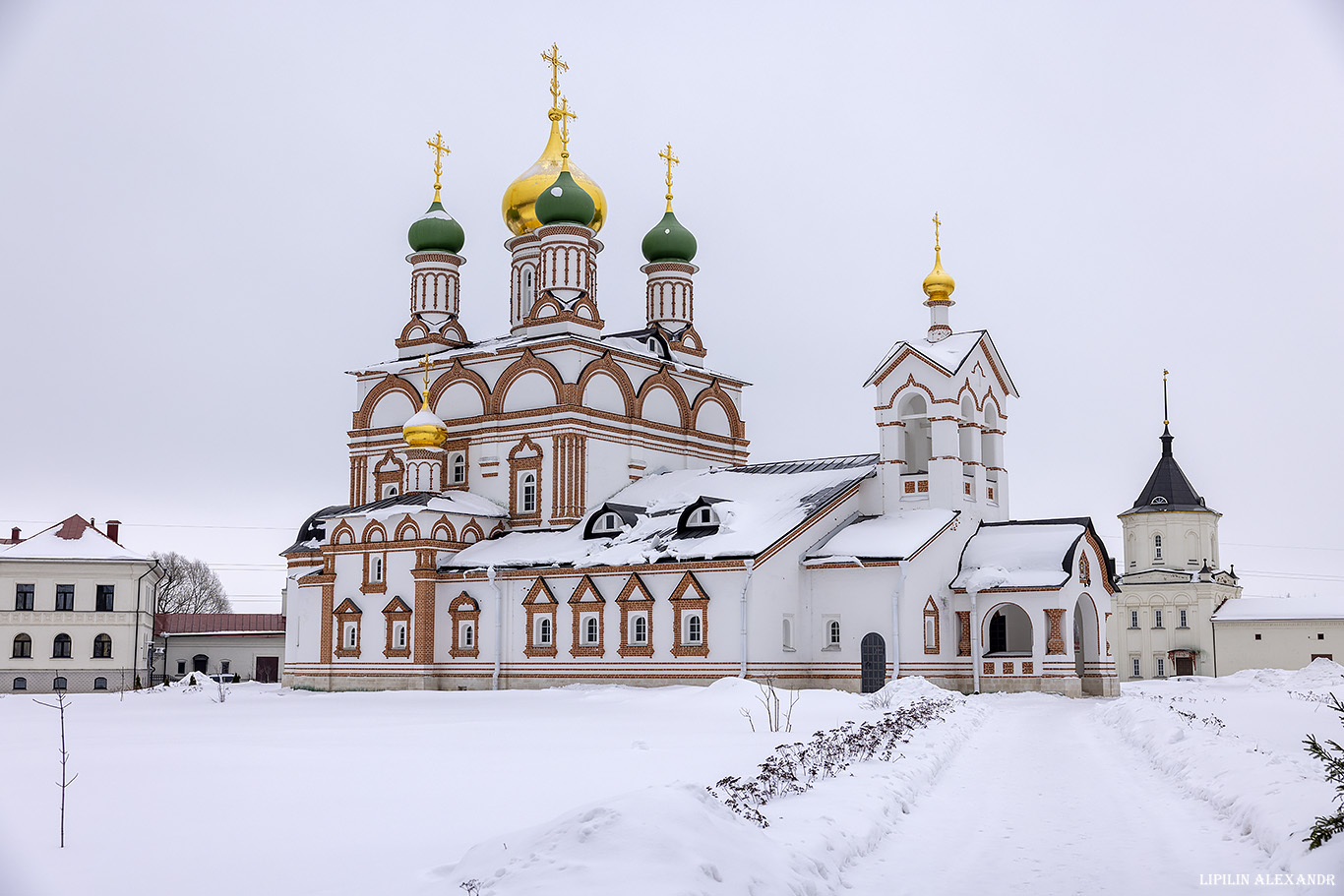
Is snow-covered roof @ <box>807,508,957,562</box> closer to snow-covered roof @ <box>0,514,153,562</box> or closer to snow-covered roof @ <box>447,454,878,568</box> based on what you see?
snow-covered roof @ <box>447,454,878,568</box>

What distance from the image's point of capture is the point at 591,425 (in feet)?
124

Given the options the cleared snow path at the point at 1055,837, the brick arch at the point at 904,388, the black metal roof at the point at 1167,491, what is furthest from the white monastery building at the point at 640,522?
the black metal roof at the point at 1167,491

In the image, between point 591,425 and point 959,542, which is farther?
point 591,425

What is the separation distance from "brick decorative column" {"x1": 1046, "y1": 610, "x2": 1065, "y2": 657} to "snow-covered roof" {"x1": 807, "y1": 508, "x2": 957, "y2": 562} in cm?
324

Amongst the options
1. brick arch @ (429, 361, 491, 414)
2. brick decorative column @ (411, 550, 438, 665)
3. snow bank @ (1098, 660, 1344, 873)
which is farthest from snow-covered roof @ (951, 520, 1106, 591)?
brick arch @ (429, 361, 491, 414)

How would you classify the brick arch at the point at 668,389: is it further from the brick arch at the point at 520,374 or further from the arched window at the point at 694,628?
the arched window at the point at 694,628

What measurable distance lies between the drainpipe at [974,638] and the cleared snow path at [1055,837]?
16.5 meters

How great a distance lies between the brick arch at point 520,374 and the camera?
124 feet

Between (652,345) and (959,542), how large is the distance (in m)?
12.9

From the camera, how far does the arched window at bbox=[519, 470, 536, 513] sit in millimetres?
38031

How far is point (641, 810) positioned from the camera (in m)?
A: 8.07

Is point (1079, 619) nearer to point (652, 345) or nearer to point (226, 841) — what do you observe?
point (652, 345)

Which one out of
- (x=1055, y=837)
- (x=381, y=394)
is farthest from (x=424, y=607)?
(x=1055, y=837)

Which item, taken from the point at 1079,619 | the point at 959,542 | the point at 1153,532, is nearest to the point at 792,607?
the point at 959,542
